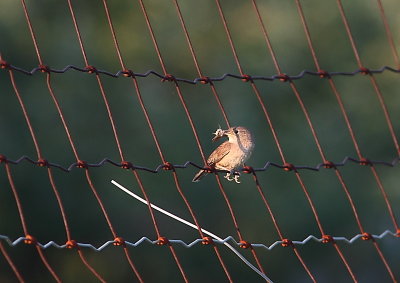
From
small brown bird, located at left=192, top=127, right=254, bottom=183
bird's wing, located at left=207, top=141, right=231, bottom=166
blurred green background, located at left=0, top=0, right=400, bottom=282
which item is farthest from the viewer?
blurred green background, located at left=0, top=0, right=400, bottom=282

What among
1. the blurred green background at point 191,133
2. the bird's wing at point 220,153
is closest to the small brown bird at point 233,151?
the bird's wing at point 220,153

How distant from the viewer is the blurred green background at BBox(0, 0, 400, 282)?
10633 millimetres

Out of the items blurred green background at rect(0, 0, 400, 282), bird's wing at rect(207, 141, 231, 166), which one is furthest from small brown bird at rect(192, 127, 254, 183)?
blurred green background at rect(0, 0, 400, 282)

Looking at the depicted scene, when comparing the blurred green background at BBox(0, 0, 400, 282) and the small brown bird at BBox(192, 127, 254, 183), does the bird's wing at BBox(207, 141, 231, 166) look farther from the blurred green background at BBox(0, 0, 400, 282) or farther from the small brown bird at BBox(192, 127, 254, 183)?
the blurred green background at BBox(0, 0, 400, 282)

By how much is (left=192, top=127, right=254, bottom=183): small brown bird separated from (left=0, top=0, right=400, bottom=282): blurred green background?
3796 millimetres

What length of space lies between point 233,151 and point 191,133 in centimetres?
463

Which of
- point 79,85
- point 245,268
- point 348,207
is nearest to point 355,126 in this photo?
point 348,207

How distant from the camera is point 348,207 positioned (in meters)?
11.5

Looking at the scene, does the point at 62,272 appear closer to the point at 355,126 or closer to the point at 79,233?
the point at 79,233

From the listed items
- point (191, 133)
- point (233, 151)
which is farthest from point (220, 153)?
point (191, 133)

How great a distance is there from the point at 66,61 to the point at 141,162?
1.32 meters

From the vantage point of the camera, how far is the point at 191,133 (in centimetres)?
1095

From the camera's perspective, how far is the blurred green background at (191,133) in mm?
10633

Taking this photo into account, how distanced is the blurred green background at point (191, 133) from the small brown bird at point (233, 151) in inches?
149
